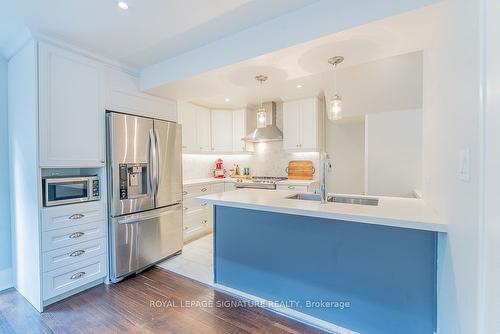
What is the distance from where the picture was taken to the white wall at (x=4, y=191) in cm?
239

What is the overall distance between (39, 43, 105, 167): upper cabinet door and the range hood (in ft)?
8.56

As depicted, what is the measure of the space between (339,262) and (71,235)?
8.05ft

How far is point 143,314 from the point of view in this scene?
6.54ft

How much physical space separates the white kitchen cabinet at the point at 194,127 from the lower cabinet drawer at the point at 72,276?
6.79 feet

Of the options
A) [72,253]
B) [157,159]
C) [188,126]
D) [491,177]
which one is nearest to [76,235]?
[72,253]

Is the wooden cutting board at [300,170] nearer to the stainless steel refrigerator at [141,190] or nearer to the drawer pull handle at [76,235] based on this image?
the stainless steel refrigerator at [141,190]

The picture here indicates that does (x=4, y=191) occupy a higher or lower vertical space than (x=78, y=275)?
higher

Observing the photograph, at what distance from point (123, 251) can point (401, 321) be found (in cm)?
262

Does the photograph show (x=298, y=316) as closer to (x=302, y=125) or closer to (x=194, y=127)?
(x=302, y=125)

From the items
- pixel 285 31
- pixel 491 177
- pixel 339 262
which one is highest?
pixel 285 31

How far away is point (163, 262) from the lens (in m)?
3.01

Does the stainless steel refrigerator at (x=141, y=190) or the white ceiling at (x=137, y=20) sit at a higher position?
the white ceiling at (x=137, y=20)

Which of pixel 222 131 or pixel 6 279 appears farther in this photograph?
pixel 222 131

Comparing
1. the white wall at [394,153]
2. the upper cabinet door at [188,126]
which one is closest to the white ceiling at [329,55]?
the white wall at [394,153]
